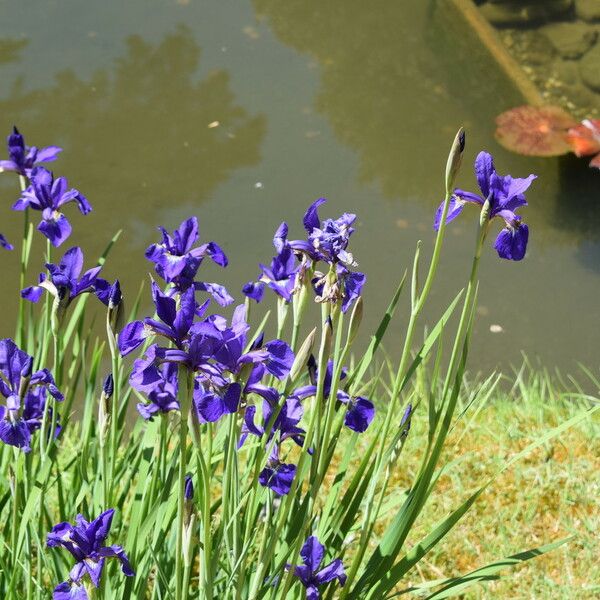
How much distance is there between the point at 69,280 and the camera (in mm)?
1730

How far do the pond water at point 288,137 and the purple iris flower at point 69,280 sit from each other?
2.50m

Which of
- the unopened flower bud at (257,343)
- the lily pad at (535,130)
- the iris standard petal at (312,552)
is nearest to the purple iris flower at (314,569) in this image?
the iris standard petal at (312,552)

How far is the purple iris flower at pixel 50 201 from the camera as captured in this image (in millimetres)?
2047

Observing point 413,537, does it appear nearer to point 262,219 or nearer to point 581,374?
point 581,374

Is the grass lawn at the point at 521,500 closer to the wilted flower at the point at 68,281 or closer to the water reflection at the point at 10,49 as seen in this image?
the wilted flower at the point at 68,281

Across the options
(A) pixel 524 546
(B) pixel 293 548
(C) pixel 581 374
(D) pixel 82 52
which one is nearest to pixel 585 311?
(C) pixel 581 374

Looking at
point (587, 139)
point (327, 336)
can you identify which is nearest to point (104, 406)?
point (327, 336)

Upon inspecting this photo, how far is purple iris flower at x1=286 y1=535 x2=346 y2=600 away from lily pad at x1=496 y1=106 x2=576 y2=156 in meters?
3.45

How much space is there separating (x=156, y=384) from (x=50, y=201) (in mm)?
744

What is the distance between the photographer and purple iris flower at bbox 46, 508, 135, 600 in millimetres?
1516

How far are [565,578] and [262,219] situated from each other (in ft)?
8.04

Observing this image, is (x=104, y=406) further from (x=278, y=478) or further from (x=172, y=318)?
(x=172, y=318)

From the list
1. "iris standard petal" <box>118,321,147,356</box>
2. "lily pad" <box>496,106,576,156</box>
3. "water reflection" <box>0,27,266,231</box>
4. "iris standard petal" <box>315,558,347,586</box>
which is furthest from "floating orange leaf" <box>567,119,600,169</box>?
"iris standard petal" <box>118,321,147,356</box>

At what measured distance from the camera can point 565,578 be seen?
2734 mm
